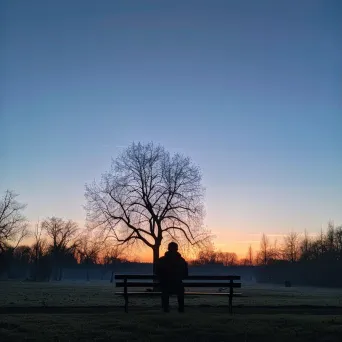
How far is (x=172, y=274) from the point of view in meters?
14.2

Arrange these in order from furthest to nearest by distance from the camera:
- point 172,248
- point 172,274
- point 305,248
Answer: point 305,248 < point 172,248 < point 172,274

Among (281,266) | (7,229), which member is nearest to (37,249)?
(7,229)

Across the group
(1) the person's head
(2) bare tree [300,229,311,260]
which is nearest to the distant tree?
(2) bare tree [300,229,311,260]

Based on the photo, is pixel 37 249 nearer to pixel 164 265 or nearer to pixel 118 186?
pixel 118 186

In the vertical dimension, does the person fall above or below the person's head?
below

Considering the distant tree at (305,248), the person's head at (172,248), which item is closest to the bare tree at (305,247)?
the distant tree at (305,248)

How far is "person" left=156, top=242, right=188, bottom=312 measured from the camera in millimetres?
14031

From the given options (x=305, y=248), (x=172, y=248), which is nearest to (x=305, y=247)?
(x=305, y=248)

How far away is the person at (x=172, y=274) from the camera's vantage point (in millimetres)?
14031

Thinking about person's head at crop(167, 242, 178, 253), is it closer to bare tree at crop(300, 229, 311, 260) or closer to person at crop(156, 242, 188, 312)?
person at crop(156, 242, 188, 312)

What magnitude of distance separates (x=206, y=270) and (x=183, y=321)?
152 metres

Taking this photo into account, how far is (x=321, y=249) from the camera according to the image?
12275 cm

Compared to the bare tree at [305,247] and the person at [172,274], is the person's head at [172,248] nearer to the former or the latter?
the person at [172,274]

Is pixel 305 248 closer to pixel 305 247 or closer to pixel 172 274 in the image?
pixel 305 247
